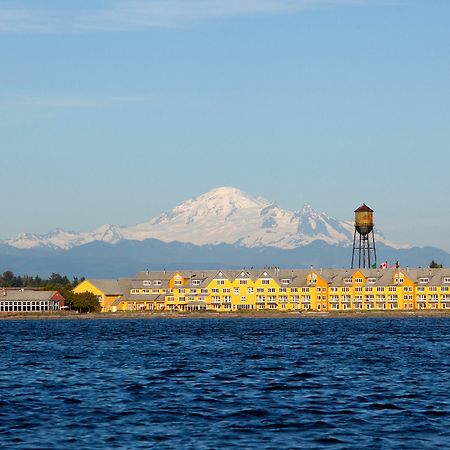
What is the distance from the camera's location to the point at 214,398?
176ft

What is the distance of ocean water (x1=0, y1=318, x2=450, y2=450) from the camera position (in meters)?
42.2

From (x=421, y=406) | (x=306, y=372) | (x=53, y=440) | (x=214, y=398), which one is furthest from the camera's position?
(x=306, y=372)

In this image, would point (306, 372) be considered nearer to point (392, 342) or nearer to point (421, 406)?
point (421, 406)

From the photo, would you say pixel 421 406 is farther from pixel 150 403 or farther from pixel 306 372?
pixel 306 372

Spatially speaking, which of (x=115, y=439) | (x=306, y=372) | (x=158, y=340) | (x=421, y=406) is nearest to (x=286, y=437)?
(x=115, y=439)

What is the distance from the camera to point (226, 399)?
→ 5322 cm

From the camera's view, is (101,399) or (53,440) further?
(101,399)

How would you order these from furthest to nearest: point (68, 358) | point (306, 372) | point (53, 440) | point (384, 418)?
point (68, 358)
point (306, 372)
point (384, 418)
point (53, 440)

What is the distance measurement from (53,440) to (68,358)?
41681mm

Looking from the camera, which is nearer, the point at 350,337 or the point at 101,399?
the point at 101,399

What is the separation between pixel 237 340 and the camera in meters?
112

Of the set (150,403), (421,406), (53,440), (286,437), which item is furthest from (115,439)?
(421,406)

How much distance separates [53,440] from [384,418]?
1340 centimetres

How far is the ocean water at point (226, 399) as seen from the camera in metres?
42.2
